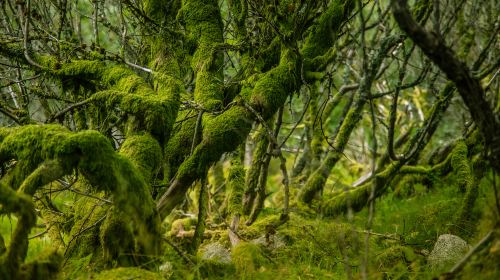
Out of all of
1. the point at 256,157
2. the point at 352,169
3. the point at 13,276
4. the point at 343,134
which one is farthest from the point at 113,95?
the point at 352,169

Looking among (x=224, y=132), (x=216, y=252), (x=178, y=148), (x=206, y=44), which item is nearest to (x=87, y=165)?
(x=224, y=132)

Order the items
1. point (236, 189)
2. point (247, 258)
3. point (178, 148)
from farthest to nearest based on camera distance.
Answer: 1. point (236, 189)
2. point (178, 148)
3. point (247, 258)

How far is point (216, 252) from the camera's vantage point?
202 inches

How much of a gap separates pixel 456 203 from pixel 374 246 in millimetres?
1892

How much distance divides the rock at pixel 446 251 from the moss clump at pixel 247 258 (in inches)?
55.0

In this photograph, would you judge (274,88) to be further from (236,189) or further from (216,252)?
(216,252)

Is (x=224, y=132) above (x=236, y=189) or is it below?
above

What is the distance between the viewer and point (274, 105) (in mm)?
4551

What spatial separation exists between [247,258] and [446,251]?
1808 millimetres

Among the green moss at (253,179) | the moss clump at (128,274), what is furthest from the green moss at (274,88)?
the moss clump at (128,274)

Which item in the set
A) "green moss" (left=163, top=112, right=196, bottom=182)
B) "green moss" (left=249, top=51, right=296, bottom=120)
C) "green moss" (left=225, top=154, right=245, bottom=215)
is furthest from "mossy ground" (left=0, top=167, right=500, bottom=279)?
"green moss" (left=249, top=51, right=296, bottom=120)

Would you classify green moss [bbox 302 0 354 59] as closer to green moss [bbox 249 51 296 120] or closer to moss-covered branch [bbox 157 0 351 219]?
green moss [bbox 249 51 296 120]

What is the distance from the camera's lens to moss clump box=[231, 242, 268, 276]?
155 inches

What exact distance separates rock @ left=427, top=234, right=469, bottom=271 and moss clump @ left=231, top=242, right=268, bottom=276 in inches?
55.0
